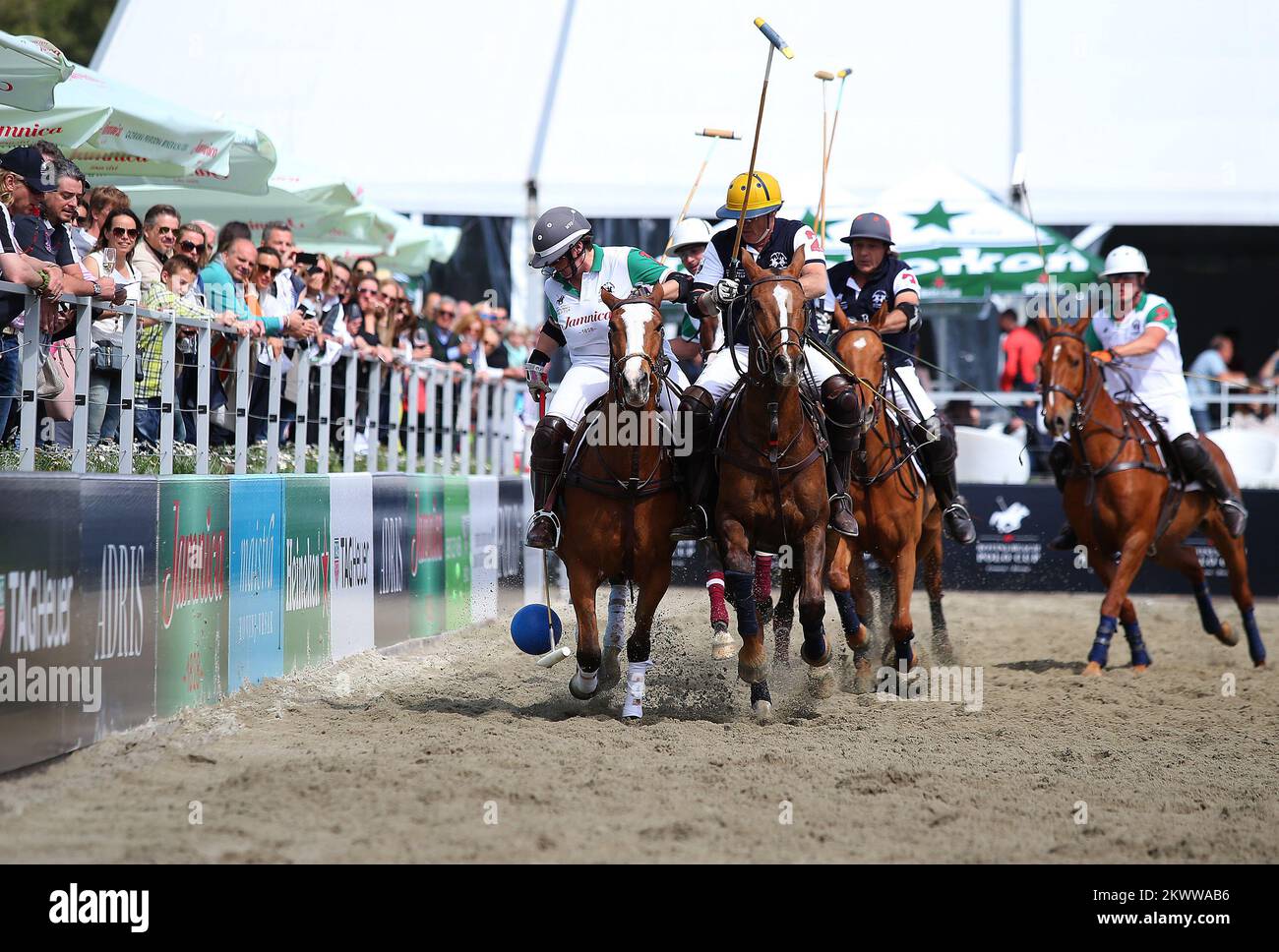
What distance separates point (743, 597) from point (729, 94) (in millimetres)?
17131

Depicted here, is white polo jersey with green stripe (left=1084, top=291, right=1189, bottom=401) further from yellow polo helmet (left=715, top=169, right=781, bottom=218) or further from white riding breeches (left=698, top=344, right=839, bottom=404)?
yellow polo helmet (left=715, top=169, right=781, bottom=218)

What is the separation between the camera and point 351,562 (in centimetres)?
1048

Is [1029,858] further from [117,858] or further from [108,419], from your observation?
[108,419]

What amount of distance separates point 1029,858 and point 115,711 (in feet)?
13.9

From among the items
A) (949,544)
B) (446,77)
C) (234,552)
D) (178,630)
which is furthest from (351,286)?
(446,77)

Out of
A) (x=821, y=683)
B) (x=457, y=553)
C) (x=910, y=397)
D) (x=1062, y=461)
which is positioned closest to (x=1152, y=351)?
(x=1062, y=461)

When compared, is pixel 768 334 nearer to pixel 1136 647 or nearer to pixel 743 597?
pixel 743 597

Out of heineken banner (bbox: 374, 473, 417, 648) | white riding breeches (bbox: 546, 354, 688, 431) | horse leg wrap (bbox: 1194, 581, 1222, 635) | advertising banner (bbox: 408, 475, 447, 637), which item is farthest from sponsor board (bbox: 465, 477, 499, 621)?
horse leg wrap (bbox: 1194, 581, 1222, 635)

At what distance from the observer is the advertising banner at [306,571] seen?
939cm

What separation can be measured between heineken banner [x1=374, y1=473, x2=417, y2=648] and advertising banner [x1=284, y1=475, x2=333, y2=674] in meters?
1.02

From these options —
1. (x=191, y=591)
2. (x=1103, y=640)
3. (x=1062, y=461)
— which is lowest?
(x=1103, y=640)

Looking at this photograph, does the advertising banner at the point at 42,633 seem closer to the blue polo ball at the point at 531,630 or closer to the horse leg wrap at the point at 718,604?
the blue polo ball at the point at 531,630

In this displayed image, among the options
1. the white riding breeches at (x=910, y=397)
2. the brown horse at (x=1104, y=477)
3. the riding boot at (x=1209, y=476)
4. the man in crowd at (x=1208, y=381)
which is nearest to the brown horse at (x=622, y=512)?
the white riding breeches at (x=910, y=397)

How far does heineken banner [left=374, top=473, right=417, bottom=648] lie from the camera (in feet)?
36.3
